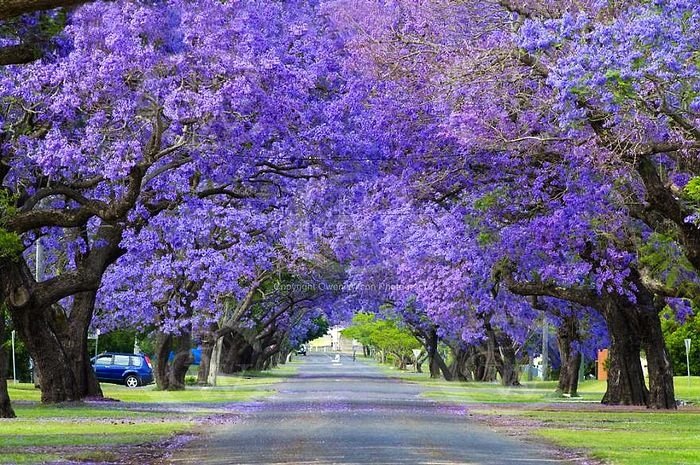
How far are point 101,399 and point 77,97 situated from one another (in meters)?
15.9

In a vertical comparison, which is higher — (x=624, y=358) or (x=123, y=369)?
(x=123, y=369)

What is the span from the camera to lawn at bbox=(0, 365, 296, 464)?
19938 millimetres

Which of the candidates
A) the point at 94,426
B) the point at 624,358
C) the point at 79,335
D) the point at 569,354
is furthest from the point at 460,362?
the point at 94,426

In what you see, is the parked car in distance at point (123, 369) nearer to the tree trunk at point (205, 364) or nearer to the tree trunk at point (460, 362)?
the tree trunk at point (205, 364)

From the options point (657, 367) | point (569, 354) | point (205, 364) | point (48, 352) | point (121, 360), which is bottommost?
point (657, 367)

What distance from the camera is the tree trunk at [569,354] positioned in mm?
51156

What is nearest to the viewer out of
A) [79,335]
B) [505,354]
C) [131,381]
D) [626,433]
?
[626,433]

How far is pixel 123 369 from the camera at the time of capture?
60875 millimetres

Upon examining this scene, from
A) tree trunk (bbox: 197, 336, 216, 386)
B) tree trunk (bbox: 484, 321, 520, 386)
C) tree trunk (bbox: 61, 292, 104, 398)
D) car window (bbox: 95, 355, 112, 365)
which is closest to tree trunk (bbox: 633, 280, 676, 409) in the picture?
tree trunk (bbox: 61, 292, 104, 398)

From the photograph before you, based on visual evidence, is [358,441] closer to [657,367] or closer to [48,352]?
[48,352]

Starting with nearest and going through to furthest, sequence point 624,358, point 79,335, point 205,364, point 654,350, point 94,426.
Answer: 1. point 94,426
2. point 79,335
3. point 654,350
4. point 624,358
5. point 205,364

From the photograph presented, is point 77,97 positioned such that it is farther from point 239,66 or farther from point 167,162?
point 167,162

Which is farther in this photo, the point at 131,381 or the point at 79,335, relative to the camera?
the point at 131,381

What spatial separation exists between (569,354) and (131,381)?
810 inches
